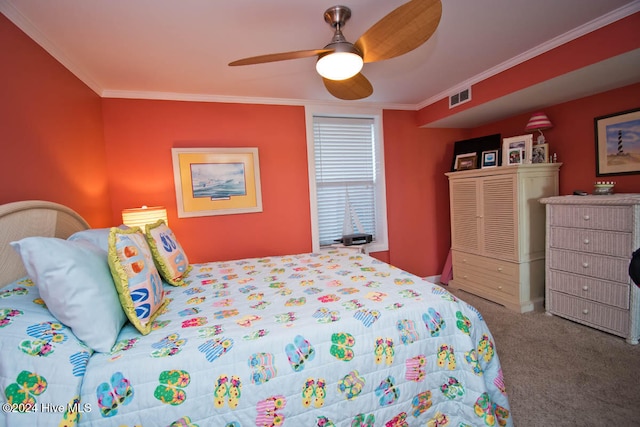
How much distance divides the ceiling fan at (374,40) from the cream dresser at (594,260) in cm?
203

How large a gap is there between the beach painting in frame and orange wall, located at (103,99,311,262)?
0.08 meters

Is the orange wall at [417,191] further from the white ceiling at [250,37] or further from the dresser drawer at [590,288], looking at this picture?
the dresser drawer at [590,288]

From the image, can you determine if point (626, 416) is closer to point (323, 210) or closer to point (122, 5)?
point (323, 210)

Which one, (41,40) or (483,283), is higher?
(41,40)

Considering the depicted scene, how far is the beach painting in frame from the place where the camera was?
9.26ft

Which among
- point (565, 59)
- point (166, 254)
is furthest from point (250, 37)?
point (565, 59)

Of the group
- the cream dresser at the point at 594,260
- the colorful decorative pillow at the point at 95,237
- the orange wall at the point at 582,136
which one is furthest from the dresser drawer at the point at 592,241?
the colorful decorative pillow at the point at 95,237

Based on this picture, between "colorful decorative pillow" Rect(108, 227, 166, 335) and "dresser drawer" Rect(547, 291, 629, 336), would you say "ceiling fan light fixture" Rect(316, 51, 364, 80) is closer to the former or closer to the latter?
"colorful decorative pillow" Rect(108, 227, 166, 335)

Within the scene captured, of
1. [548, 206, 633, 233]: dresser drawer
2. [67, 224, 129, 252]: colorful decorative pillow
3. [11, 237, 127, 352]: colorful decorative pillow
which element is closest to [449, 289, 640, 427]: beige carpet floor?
[548, 206, 633, 233]: dresser drawer

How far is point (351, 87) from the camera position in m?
1.97

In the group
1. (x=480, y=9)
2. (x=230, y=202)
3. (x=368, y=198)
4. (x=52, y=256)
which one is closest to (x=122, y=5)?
(x=52, y=256)

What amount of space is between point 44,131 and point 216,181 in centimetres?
135

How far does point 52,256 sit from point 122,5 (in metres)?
1.41

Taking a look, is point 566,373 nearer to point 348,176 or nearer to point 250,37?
point 348,176
